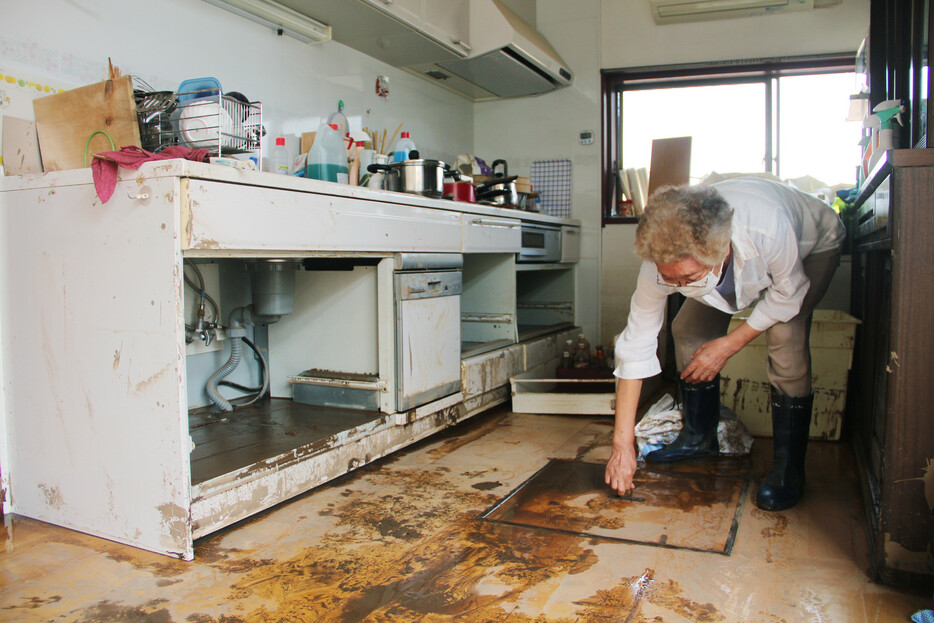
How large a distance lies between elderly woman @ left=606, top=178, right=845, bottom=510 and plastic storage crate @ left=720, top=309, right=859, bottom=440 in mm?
Answer: 584

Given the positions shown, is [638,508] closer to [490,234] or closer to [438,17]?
[490,234]

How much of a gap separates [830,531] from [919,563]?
361 millimetres

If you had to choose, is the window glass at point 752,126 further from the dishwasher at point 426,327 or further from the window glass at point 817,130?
the dishwasher at point 426,327

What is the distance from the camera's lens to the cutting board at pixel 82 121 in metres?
1.77

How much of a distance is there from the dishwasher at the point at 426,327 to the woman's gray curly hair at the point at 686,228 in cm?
107

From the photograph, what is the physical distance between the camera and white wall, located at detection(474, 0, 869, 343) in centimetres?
411

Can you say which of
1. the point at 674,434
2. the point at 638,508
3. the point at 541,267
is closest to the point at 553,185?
the point at 541,267

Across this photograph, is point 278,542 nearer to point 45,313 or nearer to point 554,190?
point 45,313

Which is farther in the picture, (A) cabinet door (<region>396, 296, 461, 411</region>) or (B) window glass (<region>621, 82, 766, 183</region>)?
(B) window glass (<region>621, 82, 766, 183</region>)

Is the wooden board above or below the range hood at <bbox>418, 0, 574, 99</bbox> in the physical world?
below

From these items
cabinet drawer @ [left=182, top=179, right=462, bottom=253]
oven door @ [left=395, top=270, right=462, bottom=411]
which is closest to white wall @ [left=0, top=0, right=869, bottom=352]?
cabinet drawer @ [left=182, top=179, right=462, bottom=253]

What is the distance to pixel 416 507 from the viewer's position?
6.48 ft

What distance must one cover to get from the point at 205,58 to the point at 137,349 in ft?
4.43

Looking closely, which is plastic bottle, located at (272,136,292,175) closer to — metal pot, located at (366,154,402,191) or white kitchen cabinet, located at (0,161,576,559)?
metal pot, located at (366,154,402,191)
